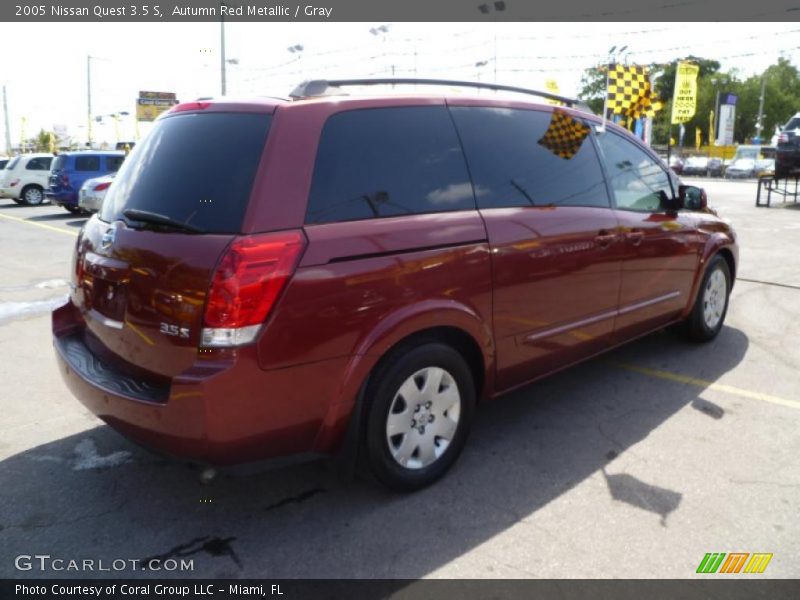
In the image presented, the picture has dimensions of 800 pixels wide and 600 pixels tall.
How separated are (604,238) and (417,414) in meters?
1.69

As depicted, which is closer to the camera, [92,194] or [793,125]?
[92,194]

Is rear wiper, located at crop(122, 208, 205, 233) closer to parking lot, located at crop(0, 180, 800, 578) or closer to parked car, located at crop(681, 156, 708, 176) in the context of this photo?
A: parking lot, located at crop(0, 180, 800, 578)

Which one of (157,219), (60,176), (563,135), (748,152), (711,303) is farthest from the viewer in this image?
(748,152)

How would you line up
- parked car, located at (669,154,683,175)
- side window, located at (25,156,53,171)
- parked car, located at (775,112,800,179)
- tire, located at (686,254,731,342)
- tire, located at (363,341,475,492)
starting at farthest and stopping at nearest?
1. side window, located at (25,156,53,171)
2. parked car, located at (775,112,800,179)
3. parked car, located at (669,154,683,175)
4. tire, located at (686,254,731,342)
5. tire, located at (363,341,475,492)

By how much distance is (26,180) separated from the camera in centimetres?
2205

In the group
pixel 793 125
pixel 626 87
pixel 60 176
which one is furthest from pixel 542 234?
pixel 793 125

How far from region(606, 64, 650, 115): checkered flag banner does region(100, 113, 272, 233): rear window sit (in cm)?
526

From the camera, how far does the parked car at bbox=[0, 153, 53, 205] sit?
22.1 meters

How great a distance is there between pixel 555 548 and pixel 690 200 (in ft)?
10.3

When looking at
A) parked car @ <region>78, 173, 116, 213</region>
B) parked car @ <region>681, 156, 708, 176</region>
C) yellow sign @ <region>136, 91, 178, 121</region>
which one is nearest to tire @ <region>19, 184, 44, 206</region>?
parked car @ <region>78, 173, 116, 213</region>

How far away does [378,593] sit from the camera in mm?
2410

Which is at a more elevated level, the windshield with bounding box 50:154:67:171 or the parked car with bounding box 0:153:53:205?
the windshield with bounding box 50:154:67:171

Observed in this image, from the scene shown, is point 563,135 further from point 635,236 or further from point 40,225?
point 40,225

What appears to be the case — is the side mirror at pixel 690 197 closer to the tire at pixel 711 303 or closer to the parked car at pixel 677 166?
the parked car at pixel 677 166
